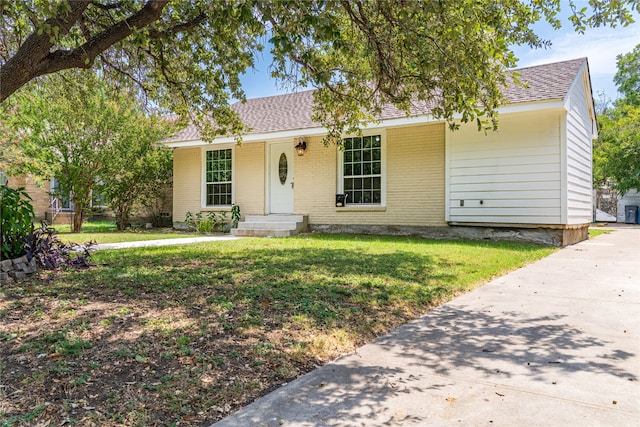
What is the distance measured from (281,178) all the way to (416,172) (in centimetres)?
408

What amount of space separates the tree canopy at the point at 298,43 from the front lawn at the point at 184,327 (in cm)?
209

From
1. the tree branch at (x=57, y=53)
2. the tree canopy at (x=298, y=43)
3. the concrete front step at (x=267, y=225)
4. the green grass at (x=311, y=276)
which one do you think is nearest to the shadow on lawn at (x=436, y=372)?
the green grass at (x=311, y=276)

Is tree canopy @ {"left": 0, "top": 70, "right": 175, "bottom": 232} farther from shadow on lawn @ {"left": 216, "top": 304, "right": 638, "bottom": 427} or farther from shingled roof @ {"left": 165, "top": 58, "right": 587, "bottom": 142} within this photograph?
shadow on lawn @ {"left": 216, "top": 304, "right": 638, "bottom": 427}

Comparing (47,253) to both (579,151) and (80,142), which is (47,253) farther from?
(579,151)

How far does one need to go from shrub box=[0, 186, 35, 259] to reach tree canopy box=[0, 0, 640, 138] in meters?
1.08

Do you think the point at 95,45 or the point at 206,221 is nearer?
the point at 95,45

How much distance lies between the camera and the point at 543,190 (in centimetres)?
966

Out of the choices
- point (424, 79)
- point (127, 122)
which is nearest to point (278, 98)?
point (127, 122)

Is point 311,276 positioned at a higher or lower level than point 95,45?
lower

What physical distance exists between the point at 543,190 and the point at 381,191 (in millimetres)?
3818

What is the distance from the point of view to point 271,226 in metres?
12.2

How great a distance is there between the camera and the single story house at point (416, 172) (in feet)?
31.8

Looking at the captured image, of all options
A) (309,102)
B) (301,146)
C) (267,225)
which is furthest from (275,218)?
(309,102)

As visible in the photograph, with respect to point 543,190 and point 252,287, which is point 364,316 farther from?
point 543,190
